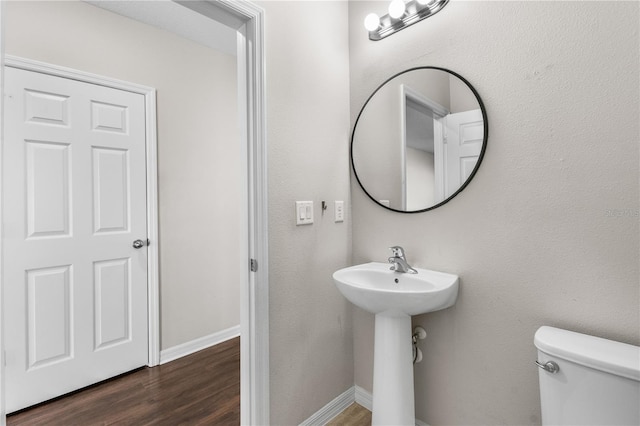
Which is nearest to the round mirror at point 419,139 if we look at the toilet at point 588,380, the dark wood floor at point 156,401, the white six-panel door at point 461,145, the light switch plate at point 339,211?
the white six-panel door at point 461,145

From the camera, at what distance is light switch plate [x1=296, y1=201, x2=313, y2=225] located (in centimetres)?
150

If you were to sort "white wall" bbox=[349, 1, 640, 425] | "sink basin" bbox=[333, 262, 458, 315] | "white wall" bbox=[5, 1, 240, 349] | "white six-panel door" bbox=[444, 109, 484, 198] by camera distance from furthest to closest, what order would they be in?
"white wall" bbox=[5, 1, 240, 349]
"white six-panel door" bbox=[444, 109, 484, 198]
"sink basin" bbox=[333, 262, 458, 315]
"white wall" bbox=[349, 1, 640, 425]

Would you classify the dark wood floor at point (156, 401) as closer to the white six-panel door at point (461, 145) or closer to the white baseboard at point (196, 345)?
the white baseboard at point (196, 345)

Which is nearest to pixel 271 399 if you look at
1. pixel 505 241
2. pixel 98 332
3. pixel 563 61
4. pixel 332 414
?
pixel 332 414

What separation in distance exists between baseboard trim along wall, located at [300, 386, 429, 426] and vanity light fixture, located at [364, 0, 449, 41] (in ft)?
6.27

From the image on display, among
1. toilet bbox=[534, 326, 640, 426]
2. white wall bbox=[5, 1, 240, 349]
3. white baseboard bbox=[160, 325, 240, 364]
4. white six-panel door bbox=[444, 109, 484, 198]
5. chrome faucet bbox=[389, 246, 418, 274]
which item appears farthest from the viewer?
white baseboard bbox=[160, 325, 240, 364]

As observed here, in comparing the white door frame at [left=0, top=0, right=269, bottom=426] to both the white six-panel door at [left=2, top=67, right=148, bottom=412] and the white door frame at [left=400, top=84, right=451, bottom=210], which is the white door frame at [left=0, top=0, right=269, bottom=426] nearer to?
the white door frame at [left=400, top=84, right=451, bottom=210]

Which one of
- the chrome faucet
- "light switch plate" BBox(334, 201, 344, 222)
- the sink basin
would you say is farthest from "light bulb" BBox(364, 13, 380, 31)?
the sink basin

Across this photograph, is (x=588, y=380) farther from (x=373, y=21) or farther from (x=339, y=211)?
(x=373, y=21)

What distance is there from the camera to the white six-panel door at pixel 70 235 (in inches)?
67.6

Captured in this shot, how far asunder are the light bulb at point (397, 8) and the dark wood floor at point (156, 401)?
219 cm

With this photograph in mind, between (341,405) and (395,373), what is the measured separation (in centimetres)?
55

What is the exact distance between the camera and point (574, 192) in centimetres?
109

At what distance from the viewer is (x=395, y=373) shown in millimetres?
1344
